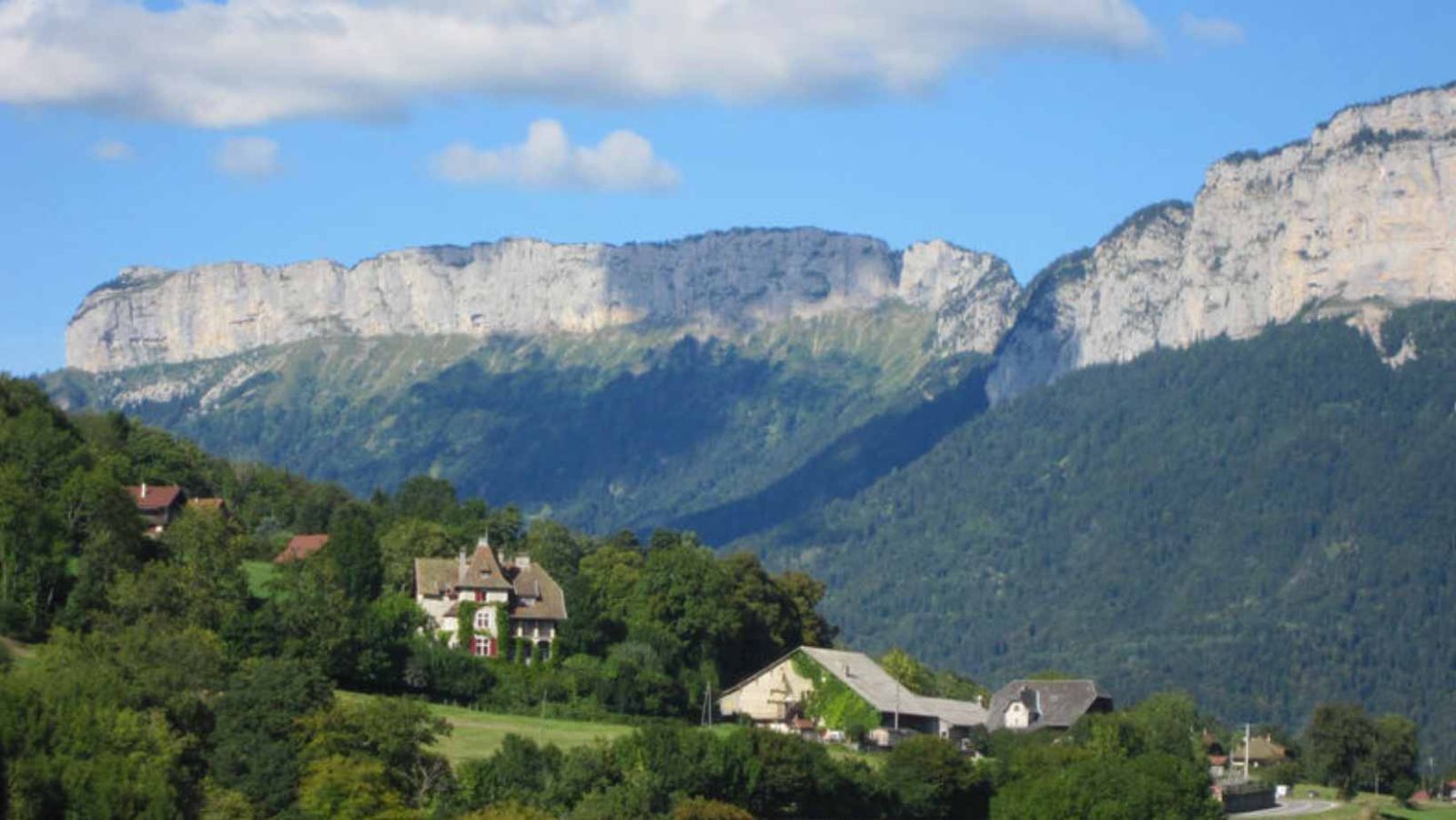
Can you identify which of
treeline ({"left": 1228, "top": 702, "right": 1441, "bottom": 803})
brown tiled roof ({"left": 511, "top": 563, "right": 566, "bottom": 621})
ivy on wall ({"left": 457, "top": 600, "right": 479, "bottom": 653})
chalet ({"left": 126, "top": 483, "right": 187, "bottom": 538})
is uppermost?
chalet ({"left": 126, "top": 483, "right": 187, "bottom": 538})

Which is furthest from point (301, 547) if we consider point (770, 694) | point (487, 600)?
point (770, 694)

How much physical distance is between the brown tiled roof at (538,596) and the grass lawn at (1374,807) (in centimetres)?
A: 3402

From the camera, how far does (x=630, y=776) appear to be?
94.9 metres

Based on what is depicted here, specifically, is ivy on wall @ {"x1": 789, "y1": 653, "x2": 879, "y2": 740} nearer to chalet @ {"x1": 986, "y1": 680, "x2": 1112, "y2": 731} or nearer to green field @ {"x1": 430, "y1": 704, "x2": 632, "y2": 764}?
chalet @ {"x1": 986, "y1": 680, "x2": 1112, "y2": 731}

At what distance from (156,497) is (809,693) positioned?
33280 mm

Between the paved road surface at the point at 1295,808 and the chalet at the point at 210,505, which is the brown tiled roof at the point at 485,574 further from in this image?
the paved road surface at the point at 1295,808

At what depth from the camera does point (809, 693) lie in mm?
127125

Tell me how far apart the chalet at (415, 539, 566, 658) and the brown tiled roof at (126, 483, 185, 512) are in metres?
14.4

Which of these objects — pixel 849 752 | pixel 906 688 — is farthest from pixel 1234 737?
pixel 849 752

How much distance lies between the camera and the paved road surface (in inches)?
4796

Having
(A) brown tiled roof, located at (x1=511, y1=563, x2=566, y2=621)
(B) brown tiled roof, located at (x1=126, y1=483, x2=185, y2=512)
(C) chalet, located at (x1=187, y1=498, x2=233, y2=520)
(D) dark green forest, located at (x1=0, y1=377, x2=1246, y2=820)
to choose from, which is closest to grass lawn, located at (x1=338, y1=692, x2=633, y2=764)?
(D) dark green forest, located at (x1=0, y1=377, x2=1246, y2=820)

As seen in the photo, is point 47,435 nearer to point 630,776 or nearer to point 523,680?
point 523,680

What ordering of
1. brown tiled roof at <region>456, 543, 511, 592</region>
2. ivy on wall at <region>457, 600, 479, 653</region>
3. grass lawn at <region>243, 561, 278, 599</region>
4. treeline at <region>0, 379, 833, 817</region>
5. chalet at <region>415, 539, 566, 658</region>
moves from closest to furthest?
treeline at <region>0, 379, 833, 817</region>
grass lawn at <region>243, 561, 278, 599</region>
ivy on wall at <region>457, 600, 479, 653</region>
chalet at <region>415, 539, 566, 658</region>
brown tiled roof at <region>456, 543, 511, 592</region>

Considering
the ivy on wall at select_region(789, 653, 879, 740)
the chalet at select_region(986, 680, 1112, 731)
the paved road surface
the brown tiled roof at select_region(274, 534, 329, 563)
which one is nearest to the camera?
the paved road surface
